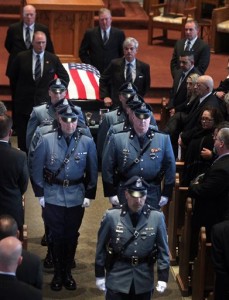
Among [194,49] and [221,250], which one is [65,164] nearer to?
[221,250]

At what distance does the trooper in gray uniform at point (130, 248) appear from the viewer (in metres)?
6.53

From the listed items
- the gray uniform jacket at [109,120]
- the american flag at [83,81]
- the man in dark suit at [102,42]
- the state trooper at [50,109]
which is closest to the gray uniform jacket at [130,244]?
the state trooper at [50,109]

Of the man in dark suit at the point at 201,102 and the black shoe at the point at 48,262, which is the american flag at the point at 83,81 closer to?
the man in dark suit at the point at 201,102

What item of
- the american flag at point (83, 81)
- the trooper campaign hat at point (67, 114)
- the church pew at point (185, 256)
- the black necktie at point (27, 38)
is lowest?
the church pew at point (185, 256)

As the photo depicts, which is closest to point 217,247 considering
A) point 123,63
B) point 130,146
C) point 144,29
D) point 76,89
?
point 130,146

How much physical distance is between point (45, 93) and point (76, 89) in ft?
2.97

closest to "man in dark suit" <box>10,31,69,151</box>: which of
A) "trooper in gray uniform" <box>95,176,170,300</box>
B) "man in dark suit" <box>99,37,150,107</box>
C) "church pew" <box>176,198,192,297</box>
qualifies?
"man in dark suit" <box>99,37,150,107</box>

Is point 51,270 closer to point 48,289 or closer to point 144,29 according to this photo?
point 48,289

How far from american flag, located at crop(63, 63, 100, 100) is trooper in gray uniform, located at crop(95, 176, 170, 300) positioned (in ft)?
15.1

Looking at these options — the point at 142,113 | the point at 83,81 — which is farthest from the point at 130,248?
the point at 83,81

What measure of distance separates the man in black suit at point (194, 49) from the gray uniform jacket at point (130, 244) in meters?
5.01

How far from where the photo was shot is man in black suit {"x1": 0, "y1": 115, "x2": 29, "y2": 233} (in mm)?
7117

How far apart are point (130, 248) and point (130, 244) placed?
1.1 inches

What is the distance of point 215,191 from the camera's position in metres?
7.30
